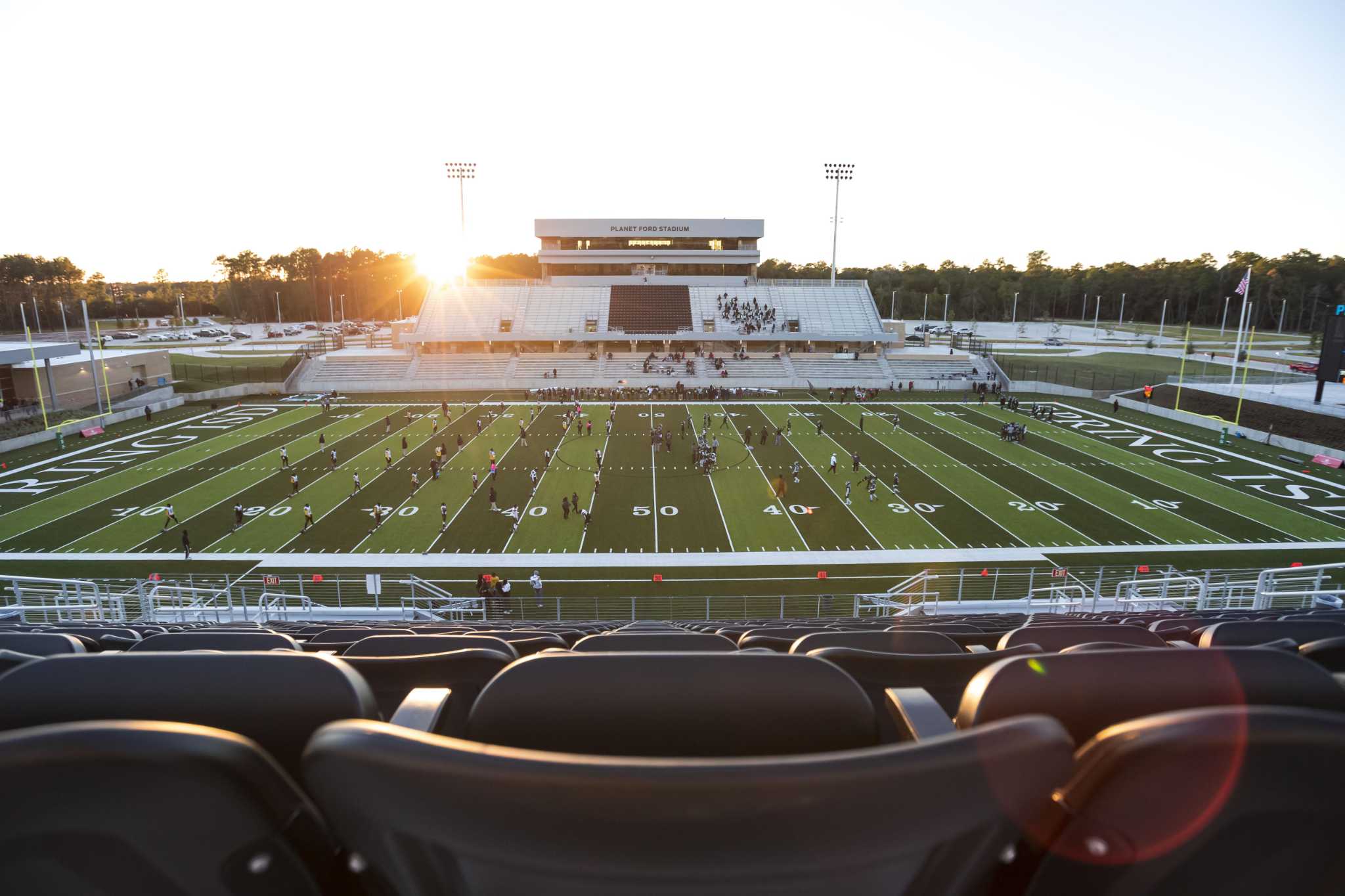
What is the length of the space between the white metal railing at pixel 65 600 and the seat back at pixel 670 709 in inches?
563

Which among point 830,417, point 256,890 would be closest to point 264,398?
point 830,417

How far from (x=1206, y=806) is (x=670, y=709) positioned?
0.91 m

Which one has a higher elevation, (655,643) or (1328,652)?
(1328,652)

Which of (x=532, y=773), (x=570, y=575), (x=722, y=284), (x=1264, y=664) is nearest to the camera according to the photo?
(x=532, y=773)

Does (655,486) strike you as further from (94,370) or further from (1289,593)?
(94,370)

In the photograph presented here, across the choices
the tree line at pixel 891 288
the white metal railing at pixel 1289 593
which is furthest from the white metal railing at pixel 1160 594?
the tree line at pixel 891 288

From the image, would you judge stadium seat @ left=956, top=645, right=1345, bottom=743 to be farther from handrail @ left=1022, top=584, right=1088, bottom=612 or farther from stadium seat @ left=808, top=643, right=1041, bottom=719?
handrail @ left=1022, top=584, right=1088, bottom=612

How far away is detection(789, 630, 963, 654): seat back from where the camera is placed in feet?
9.87

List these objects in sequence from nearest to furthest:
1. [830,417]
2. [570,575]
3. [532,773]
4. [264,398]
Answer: [532,773] < [570,575] < [830,417] < [264,398]

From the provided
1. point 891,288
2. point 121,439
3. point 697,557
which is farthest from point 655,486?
point 891,288

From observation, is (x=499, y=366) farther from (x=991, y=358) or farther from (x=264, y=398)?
(x=991, y=358)

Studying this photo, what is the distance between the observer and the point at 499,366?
174 feet

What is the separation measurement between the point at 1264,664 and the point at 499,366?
53869 mm

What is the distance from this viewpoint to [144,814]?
1057 mm
